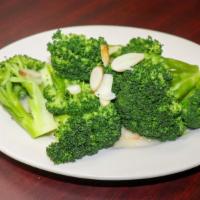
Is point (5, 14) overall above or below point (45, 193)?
above

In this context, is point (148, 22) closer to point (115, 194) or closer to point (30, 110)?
point (30, 110)

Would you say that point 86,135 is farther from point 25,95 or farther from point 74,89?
point 25,95

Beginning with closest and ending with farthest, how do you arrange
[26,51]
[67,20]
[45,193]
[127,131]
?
[45,193], [127,131], [26,51], [67,20]

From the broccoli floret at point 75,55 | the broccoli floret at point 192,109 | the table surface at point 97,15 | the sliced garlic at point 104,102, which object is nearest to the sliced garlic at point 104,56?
the broccoli floret at point 75,55

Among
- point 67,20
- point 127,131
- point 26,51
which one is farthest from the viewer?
point 67,20

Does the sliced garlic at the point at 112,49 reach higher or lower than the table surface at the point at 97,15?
lower

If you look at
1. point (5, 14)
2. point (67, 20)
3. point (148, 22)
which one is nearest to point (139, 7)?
point (148, 22)

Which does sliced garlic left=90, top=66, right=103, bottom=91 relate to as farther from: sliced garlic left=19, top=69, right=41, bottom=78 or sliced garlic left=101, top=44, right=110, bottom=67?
sliced garlic left=19, top=69, right=41, bottom=78

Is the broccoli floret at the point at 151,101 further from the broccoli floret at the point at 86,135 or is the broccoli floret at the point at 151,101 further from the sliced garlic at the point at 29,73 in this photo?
the sliced garlic at the point at 29,73
